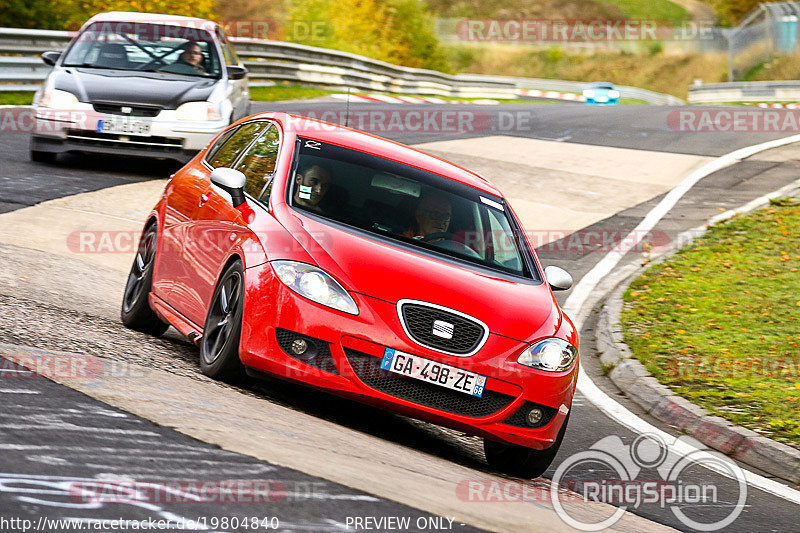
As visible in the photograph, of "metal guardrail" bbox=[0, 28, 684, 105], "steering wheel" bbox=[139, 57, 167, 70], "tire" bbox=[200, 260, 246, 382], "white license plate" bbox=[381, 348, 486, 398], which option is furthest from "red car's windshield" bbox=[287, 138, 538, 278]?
"metal guardrail" bbox=[0, 28, 684, 105]

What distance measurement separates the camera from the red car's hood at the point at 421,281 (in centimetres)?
603

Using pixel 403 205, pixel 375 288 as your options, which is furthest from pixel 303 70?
pixel 375 288

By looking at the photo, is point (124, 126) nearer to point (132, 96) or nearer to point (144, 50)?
point (132, 96)

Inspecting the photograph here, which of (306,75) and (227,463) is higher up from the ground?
(227,463)

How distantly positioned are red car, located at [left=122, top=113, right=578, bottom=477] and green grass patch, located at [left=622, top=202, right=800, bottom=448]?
2184 millimetres

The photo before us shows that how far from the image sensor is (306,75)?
31.3 metres

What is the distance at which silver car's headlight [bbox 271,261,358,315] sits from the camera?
5934 millimetres

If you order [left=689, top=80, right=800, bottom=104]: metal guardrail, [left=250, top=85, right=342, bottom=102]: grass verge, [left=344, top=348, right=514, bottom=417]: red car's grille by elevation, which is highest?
[left=344, top=348, right=514, bottom=417]: red car's grille

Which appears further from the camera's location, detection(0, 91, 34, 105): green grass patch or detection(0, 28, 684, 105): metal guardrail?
detection(0, 28, 684, 105): metal guardrail

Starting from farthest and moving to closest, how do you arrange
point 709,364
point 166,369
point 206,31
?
point 206,31 < point 709,364 < point 166,369

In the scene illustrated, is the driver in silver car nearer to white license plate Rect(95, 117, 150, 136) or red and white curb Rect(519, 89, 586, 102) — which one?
white license plate Rect(95, 117, 150, 136)

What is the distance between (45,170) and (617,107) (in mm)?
22183

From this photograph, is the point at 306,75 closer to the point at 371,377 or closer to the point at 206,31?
the point at 206,31

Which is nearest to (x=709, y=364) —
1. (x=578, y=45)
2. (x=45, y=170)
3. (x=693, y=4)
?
(x=45, y=170)
